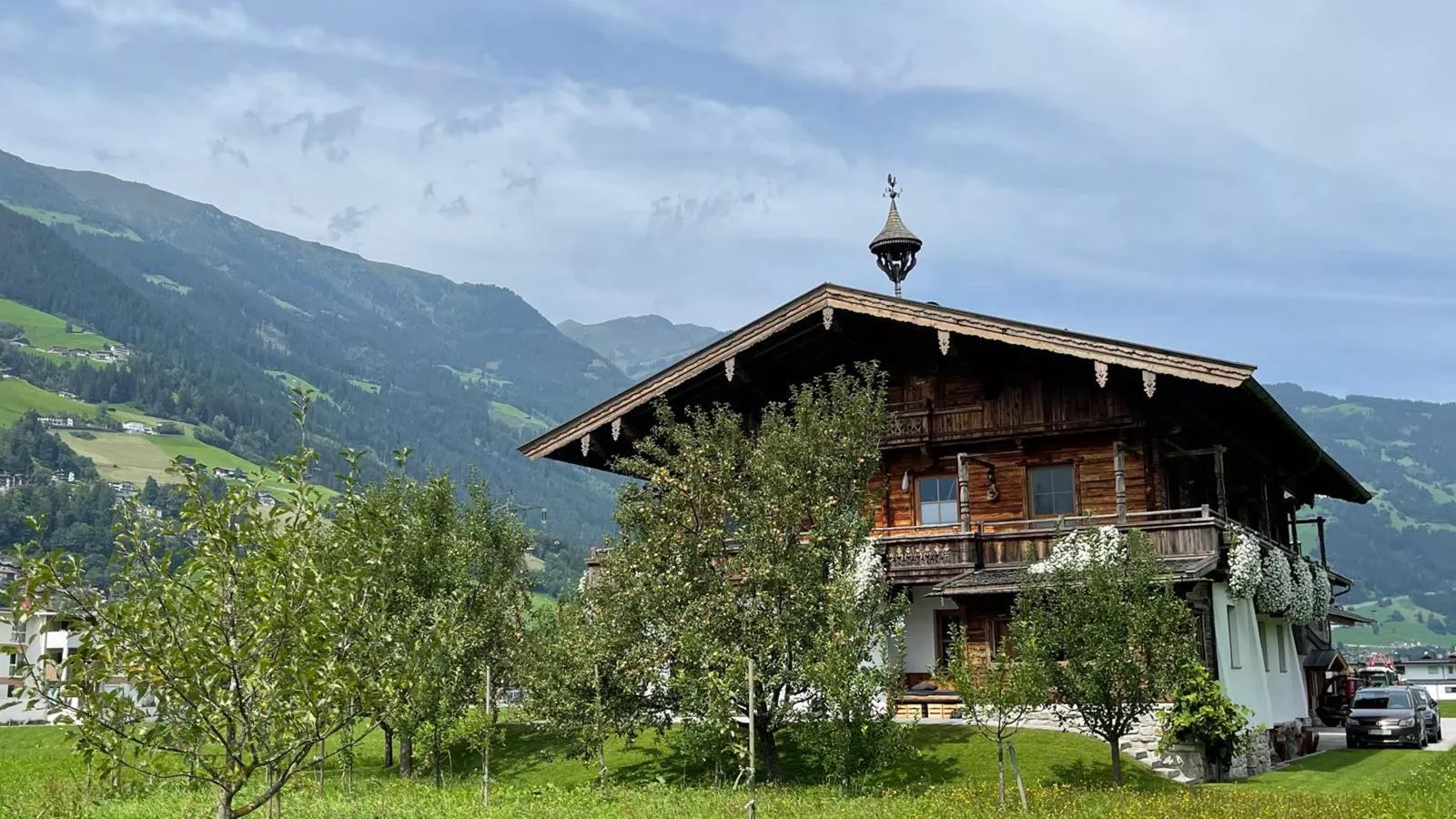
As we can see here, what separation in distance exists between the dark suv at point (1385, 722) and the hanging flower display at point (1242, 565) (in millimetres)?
8913

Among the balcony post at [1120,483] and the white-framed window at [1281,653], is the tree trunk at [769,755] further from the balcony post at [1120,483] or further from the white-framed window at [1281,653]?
the white-framed window at [1281,653]

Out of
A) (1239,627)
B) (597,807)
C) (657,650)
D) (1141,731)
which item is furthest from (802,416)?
(1239,627)

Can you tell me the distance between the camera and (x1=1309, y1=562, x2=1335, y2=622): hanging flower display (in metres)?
33.9

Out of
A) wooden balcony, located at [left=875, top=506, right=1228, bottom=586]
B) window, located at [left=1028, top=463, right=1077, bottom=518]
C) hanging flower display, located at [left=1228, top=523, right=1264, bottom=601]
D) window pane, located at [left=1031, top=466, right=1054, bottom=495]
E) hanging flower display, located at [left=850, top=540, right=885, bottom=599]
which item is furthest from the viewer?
window pane, located at [left=1031, top=466, right=1054, bottom=495]

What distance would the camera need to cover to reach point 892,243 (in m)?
35.9

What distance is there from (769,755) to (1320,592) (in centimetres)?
1835

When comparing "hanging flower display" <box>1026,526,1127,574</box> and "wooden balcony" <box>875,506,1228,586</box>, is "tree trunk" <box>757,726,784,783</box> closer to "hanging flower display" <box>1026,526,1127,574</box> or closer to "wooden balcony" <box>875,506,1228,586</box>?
"hanging flower display" <box>1026,526,1127,574</box>

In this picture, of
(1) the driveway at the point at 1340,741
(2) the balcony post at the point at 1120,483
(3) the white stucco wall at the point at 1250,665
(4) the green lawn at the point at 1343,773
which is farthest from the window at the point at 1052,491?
(1) the driveway at the point at 1340,741

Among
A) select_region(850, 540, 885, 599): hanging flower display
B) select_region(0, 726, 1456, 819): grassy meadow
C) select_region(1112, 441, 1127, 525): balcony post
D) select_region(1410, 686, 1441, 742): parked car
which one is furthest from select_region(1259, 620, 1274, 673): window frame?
select_region(850, 540, 885, 599): hanging flower display

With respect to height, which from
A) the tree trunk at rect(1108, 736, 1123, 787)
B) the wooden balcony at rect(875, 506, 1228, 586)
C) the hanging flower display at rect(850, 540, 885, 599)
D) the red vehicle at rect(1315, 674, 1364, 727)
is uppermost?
the wooden balcony at rect(875, 506, 1228, 586)

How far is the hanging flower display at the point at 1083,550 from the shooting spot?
2177 cm

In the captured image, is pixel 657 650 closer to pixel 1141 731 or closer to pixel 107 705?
pixel 1141 731

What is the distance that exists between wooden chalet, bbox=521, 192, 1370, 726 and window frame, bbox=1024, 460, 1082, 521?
0.13 ft

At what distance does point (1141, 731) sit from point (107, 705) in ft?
64.0
